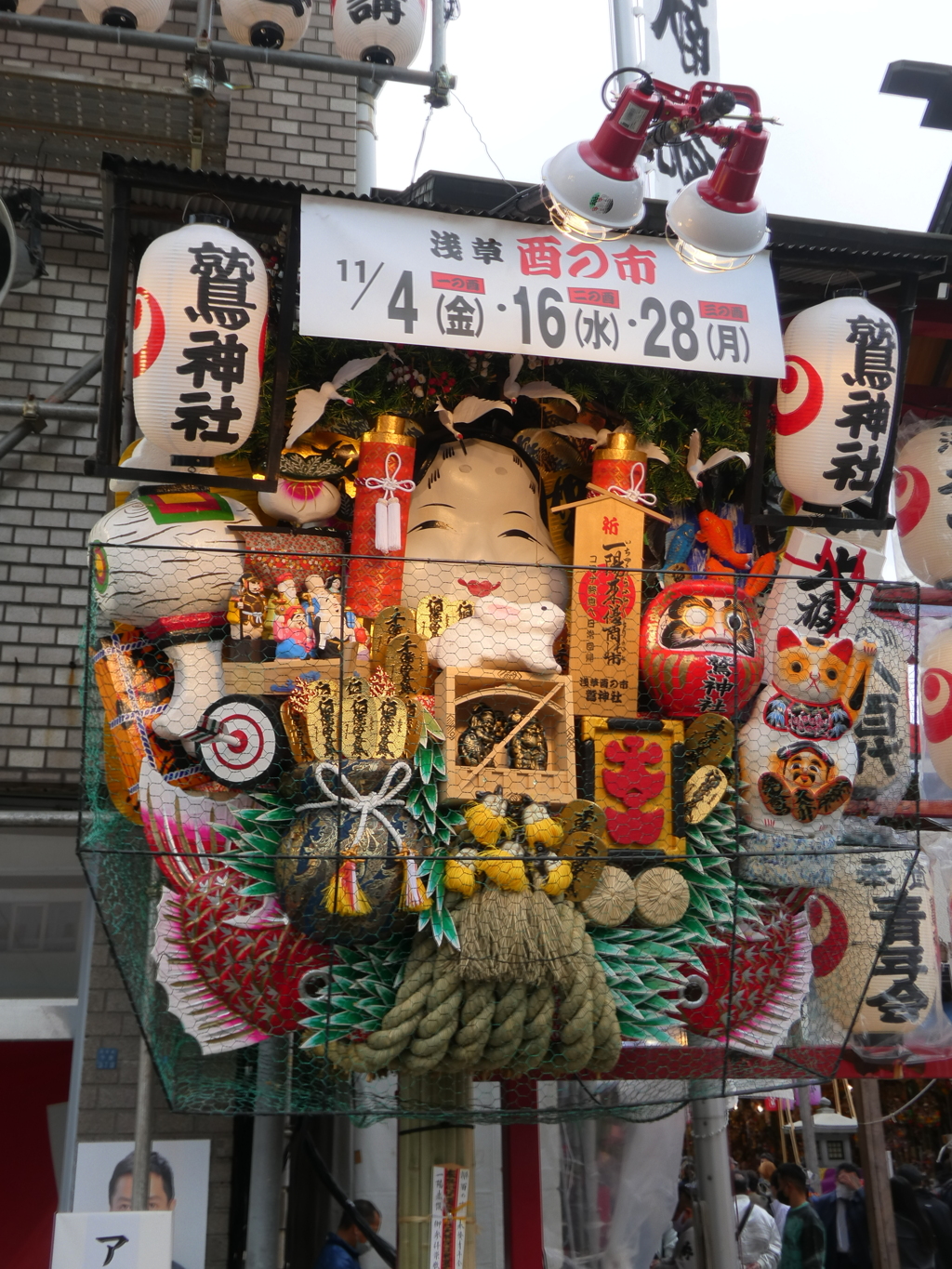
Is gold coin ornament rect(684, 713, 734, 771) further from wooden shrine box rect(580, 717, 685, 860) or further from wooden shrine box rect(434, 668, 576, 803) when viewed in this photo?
wooden shrine box rect(434, 668, 576, 803)

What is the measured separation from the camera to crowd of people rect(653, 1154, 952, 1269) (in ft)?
25.4

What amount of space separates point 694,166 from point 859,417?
2831 millimetres

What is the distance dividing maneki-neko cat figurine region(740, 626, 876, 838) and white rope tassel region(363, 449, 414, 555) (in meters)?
1.69

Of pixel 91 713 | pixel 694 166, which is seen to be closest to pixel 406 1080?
pixel 91 713

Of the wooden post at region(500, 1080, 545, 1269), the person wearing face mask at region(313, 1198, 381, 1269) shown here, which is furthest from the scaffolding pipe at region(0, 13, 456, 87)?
the person wearing face mask at region(313, 1198, 381, 1269)

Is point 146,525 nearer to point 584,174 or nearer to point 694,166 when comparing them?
point 584,174

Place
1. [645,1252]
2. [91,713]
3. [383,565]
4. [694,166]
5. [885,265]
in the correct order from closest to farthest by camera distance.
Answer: [91,713] → [383,565] → [885,265] → [645,1252] → [694,166]

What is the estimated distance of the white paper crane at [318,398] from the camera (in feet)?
18.1

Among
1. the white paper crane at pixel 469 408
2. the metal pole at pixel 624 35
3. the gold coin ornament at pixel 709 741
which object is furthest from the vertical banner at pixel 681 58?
the gold coin ornament at pixel 709 741

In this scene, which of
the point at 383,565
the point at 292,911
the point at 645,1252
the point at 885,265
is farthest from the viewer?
the point at 645,1252

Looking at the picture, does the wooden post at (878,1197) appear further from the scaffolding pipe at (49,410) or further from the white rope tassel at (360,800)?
the scaffolding pipe at (49,410)

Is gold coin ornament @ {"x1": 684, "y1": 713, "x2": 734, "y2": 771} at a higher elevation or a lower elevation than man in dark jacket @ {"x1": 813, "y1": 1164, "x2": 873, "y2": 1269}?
higher

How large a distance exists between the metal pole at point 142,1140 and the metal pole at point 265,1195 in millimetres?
464

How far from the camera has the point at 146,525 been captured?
5.14 m
